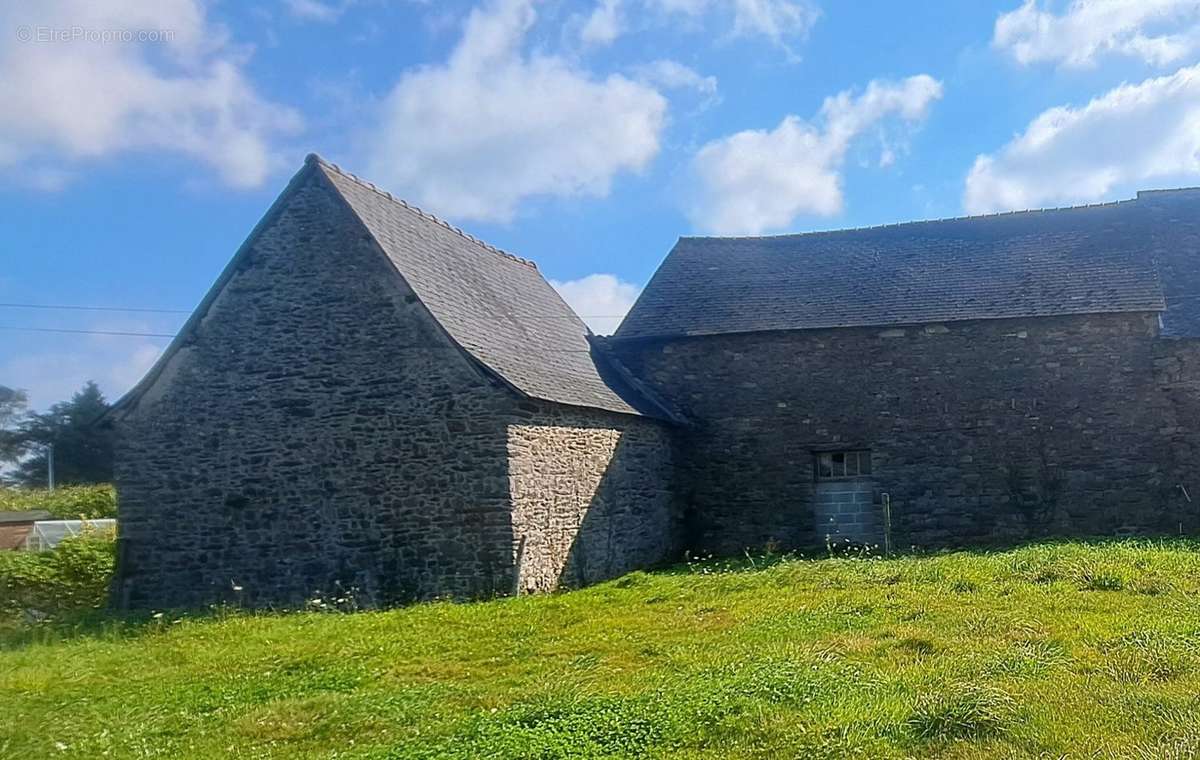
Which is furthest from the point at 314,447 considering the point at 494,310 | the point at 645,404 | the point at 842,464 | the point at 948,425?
the point at 948,425

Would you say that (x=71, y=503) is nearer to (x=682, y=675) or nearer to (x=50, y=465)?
(x=50, y=465)

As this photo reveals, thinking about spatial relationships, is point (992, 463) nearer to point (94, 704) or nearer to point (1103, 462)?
point (1103, 462)

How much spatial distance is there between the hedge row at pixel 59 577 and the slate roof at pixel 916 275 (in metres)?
10.2

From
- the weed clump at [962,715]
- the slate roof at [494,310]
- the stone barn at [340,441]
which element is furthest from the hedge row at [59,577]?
the weed clump at [962,715]

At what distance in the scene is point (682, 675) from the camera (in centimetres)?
749

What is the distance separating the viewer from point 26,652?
35.4ft

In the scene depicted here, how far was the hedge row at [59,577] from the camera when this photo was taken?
43.5 ft

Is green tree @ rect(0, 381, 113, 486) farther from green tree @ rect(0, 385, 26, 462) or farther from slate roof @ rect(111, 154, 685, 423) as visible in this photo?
slate roof @ rect(111, 154, 685, 423)

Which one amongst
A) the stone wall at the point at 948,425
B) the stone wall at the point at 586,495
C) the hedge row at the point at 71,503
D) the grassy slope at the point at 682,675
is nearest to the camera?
the grassy slope at the point at 682,675

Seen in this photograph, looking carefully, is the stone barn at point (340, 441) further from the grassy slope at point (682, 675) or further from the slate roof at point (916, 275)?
the slate roof at point (916, 275)

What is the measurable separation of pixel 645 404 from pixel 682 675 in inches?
420

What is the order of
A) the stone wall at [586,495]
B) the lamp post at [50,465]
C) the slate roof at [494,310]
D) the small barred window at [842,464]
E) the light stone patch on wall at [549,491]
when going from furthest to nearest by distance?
1. the lamp post at [50,465]
2. the small barred window at [842,464]
3. the slate roof at [494,310]
4. the stone wall at [586,495]
5. the light stone patch on wall at [549,491]

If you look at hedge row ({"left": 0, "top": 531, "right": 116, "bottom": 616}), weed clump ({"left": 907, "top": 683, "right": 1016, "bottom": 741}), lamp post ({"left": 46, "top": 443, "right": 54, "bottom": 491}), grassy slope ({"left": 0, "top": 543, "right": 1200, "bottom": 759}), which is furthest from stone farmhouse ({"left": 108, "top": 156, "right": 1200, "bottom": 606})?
lamp post ({"left": 46, "top": 443, "right": 54, "bottom": 491})

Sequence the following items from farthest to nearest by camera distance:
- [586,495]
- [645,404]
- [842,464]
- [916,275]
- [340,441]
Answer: [916,275] < [842,464] < [645,404] < [586,495] < [340,441]
